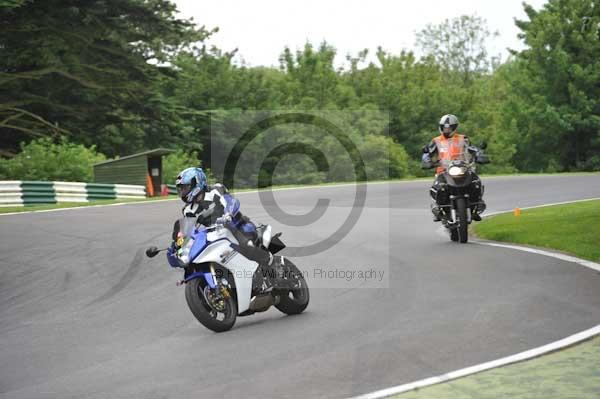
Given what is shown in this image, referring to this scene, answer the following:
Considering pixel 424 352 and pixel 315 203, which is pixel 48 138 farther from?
pixel 424 352

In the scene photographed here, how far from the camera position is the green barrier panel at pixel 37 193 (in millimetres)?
27844

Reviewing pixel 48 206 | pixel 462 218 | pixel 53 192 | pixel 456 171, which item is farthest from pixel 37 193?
pixel 462 218

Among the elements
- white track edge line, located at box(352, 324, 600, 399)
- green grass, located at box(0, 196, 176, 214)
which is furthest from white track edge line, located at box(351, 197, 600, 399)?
green grass, located at box(0, 196, 176, 214)

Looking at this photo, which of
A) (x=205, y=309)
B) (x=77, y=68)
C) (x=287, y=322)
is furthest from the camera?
(x=77, y=68)

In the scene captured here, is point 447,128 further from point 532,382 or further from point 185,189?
point 532,382

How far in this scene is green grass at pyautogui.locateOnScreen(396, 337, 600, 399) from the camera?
6191 millimetres

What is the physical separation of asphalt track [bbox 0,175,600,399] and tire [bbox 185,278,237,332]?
0.12m

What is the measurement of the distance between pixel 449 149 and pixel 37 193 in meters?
16.2

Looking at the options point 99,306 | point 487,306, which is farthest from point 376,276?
point 99,306

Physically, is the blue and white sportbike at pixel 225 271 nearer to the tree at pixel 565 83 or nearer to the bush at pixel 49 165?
the bush at pixel 49 165

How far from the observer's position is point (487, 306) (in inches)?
380

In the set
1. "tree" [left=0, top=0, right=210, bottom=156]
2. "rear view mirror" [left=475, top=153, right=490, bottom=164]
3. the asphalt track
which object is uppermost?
"tree" [left=0, top=0, right=210, bottom=156]

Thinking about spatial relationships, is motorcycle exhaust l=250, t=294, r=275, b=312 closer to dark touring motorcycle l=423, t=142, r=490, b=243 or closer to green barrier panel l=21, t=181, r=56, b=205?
dark touring motorcycle l=423, t=142, r=490, b=243

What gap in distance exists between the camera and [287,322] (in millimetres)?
9594
